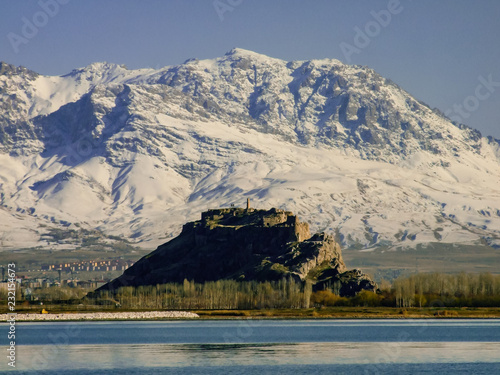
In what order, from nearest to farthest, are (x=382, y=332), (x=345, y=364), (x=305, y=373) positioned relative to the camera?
(x=305, y=373), (x=345, y=364), (x=382, y=332)

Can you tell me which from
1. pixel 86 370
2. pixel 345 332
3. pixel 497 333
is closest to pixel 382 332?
pixel 345 332

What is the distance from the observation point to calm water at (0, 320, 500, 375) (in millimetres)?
114625

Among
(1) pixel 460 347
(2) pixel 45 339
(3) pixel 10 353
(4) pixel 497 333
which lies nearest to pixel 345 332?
(4) pixel 497 333

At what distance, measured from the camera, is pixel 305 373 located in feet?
358

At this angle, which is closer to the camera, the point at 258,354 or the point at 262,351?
the point at 258,354

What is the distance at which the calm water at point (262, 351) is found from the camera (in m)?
115

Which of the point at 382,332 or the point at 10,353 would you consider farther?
the point at 382,332

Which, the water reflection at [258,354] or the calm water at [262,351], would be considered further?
the water reflection at [258,354]

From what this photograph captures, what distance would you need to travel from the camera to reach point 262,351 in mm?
137125

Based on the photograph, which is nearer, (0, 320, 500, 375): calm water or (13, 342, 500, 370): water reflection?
(0, 320, 500, 375): calm water

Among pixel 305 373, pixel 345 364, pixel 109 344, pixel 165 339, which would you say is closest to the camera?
pixel 305 373

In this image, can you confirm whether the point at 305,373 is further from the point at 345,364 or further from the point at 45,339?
the point at 45,339

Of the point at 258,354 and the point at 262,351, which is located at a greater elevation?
the point at 262,351

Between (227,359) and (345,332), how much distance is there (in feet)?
206
